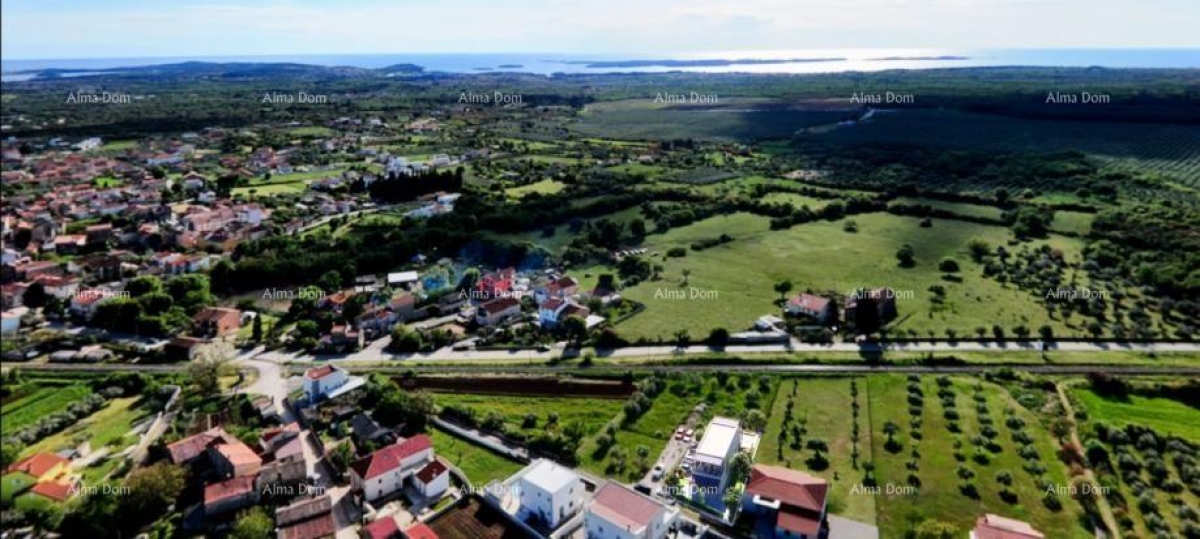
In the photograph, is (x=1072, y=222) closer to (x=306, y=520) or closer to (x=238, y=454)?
(x=306, y=520)

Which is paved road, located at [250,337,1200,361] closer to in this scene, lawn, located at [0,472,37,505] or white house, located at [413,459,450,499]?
white house, located at [413,459,450,499]

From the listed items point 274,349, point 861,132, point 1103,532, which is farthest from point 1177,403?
point 861,132

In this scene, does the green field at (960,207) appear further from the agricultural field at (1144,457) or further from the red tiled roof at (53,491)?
the red tiled roof at (53,491)

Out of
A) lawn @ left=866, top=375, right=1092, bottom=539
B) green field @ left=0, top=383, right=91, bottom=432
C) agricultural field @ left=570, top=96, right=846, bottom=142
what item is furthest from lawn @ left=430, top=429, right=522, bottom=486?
agricultural field @ left=570, top=96, right=846, bottom=142

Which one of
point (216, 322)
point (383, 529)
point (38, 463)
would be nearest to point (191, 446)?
point (38, 463)

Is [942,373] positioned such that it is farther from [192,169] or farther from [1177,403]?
[192,169]
